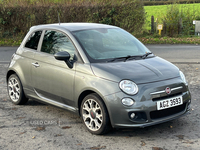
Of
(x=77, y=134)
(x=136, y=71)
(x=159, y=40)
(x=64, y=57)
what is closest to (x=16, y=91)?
(x=64, y=57)

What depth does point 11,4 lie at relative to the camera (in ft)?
62.7

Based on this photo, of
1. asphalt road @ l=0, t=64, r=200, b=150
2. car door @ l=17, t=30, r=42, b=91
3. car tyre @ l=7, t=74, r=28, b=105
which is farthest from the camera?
car tyre @ l=7, t=74, r=28, b=105

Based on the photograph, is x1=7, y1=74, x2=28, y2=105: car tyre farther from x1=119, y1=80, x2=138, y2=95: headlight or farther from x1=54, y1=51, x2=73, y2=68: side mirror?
x1=119, y1=80, x2=138, y2=95: headlight

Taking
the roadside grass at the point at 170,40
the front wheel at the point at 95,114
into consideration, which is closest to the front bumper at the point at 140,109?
the front wheel at the point at 95,114

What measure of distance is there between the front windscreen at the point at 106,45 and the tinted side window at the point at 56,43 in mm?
200

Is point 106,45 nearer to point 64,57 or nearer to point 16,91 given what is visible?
point 64,57

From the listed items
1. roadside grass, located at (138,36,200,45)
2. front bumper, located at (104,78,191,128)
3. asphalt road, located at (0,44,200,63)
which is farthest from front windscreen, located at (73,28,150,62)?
roadside grass, located at (138,36,200,45)

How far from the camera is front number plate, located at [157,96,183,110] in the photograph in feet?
14.2

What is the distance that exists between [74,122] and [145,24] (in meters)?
14.5

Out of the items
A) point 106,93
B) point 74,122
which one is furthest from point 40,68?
point 106,93

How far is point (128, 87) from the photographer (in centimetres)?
429

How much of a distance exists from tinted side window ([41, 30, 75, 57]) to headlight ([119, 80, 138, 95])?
3.85ft

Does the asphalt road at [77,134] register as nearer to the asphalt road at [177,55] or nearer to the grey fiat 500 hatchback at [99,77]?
the grey fiat 500 hatchback at [99,77]

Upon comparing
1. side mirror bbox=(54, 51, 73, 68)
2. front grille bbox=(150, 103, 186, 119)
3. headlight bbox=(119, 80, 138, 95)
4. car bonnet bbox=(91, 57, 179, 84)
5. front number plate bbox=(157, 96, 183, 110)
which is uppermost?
side mirror bbox=(54, 51, 73, 68)
